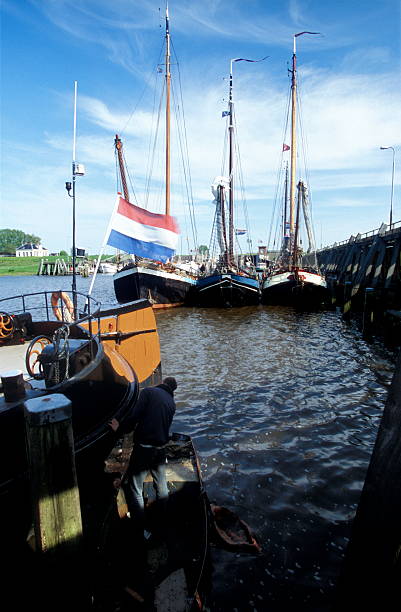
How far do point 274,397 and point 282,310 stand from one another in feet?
58.1

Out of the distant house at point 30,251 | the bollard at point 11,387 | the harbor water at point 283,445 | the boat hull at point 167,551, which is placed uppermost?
the distant house at point 30,251

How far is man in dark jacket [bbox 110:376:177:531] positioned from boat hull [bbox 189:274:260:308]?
22.9m

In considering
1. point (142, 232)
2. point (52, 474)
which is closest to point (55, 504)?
point (52, 474)

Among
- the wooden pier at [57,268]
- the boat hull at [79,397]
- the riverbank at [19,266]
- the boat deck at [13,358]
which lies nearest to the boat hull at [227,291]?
the boat hull at [79,397]

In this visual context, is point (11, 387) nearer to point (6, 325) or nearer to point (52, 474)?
point (52, 474)

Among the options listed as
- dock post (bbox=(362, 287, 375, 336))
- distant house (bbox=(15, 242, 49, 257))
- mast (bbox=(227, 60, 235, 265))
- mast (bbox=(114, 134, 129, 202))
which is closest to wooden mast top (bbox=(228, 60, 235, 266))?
mast (bbox=(227, 60, 235, 265))

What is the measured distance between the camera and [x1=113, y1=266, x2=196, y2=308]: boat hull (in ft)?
88.0

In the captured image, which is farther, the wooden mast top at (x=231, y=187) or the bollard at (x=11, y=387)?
the wooden mast top at (x=231, y=187)

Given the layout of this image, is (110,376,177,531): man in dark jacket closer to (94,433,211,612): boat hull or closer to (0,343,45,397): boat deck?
(94,433,211,612): boat hull

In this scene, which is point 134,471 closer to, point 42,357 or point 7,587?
point 7,587

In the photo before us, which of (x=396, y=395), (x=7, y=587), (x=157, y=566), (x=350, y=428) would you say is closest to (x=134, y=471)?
(x=157, y=566)

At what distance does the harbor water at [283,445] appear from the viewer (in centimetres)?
401

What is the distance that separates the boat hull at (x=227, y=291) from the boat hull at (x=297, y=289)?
4.37 ft

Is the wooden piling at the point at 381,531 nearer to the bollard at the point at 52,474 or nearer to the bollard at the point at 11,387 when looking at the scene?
the bollard at the point at 52,474
